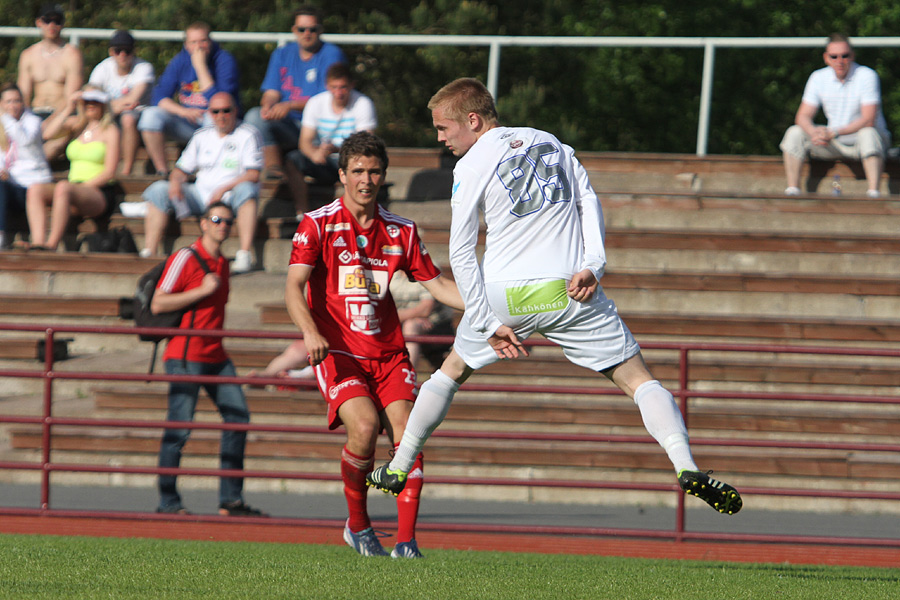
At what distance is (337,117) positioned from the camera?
1285cm

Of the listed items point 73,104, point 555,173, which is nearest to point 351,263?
point 555,173

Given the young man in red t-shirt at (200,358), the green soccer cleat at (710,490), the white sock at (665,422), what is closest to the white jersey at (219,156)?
the young man in red t-shirt at (200,358)

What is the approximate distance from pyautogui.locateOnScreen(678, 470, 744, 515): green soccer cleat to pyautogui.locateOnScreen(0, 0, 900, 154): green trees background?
22139mm

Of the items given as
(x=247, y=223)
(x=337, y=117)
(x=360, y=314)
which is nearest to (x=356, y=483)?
(x=360, y=314)

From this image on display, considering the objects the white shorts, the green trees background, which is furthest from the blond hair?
the green trees background

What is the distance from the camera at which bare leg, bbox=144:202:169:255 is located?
12852 millimetres

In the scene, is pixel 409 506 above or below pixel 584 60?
below

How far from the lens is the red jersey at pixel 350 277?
22.6ft

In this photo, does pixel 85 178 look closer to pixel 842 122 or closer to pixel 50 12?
pixel 50 12

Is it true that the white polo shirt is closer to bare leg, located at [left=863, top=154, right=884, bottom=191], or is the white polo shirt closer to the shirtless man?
bare leg, located at [left=863, top=154, right=884, bottom=191]

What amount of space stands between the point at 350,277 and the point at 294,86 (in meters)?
7.18

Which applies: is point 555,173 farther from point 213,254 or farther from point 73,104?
point 73,104

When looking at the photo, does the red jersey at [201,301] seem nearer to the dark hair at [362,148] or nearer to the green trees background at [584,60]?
the dark hair at [362,148]

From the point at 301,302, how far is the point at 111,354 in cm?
609
